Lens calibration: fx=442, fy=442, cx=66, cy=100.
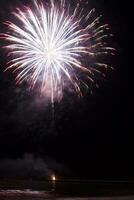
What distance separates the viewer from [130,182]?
154125 mm

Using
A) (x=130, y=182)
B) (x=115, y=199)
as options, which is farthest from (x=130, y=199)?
(x=130, y=182)

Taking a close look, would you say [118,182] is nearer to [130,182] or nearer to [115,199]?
[130,182]

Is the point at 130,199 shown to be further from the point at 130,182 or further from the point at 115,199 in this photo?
the point at 130,182

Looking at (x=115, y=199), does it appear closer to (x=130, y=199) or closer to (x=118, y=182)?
(x=130, y=199)

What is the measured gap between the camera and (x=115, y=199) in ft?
193

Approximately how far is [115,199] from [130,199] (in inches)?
85.2

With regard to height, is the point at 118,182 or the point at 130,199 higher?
the point at 118,182

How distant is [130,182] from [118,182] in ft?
27.6

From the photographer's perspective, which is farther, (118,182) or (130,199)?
(118,182)

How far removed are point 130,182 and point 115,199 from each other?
97896 mm

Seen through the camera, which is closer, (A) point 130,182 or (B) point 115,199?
(B) point 115,199

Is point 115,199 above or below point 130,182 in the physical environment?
below

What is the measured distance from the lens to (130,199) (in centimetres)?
5934
